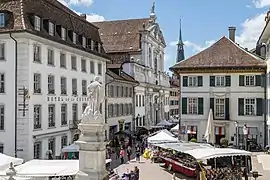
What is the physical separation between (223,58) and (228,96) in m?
3.62

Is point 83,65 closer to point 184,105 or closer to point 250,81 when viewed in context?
point 184,105

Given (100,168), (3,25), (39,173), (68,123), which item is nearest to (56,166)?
(39,173)

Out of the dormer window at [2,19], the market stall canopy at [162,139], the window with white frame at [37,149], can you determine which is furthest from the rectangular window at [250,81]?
the dormer window at [2,19]

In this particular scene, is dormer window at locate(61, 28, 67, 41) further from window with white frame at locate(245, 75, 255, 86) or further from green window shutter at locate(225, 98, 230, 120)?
window with white frame at locate(245, 75, 255, 86)

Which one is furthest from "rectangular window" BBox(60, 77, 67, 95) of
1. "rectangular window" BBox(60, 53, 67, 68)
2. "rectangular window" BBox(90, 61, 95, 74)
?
"rectangular window" BBox(90, 61, 95, 74)

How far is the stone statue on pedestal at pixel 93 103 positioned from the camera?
38.5ft

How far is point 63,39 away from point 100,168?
842 inches

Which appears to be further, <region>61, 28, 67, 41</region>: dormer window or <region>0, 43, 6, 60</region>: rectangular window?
<region>61, 28, 67, 41</region>: dormer window

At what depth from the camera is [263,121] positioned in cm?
3738

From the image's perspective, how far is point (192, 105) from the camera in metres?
39.3

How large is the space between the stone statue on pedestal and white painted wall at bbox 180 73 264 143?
90.2ft

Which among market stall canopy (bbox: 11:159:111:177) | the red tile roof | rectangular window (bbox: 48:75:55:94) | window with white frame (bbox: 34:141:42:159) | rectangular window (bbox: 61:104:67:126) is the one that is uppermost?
the red tile roof

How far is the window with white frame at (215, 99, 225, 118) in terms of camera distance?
1512 inches

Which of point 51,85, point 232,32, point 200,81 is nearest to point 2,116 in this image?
point 51,85
